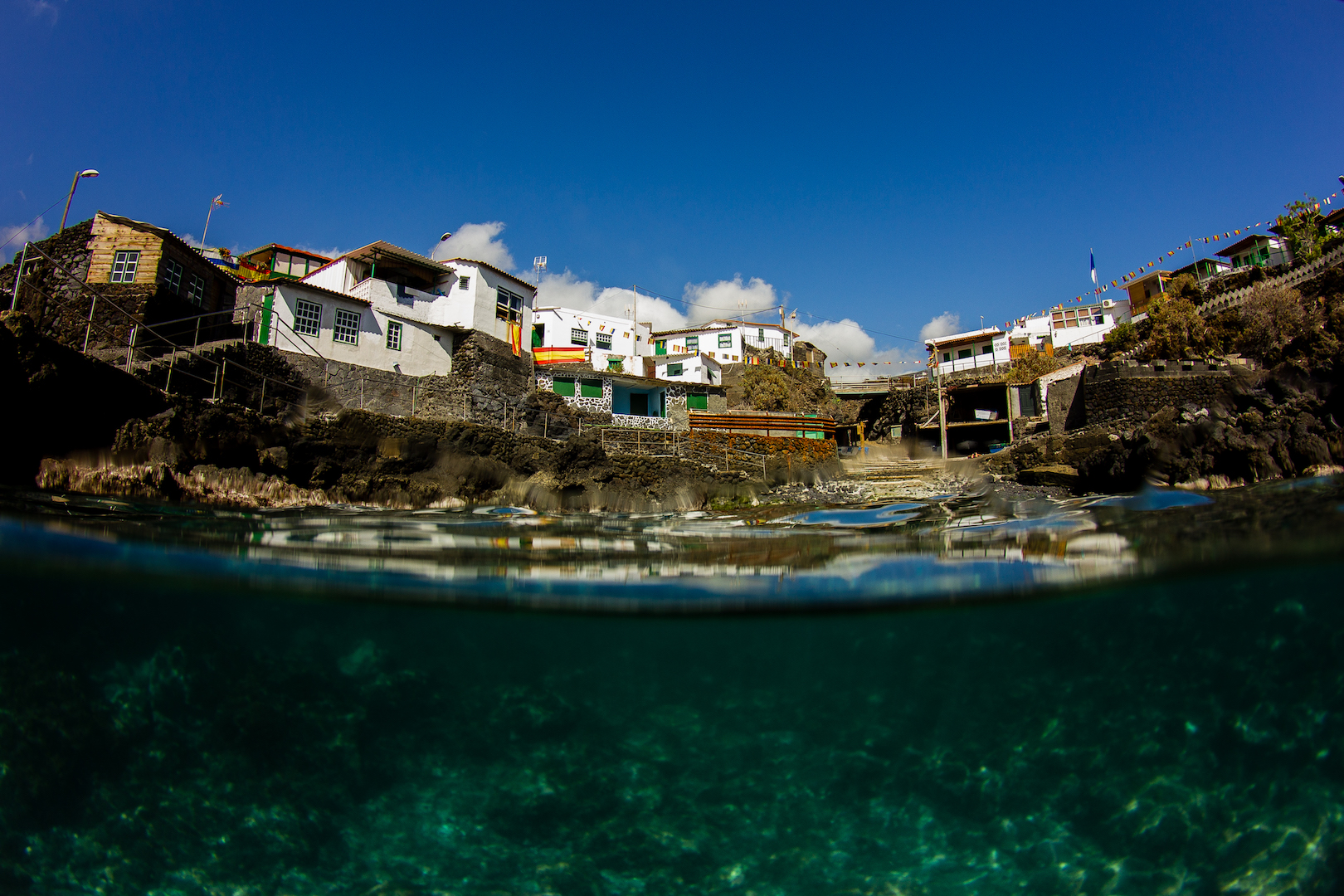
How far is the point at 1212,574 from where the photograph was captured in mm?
11641

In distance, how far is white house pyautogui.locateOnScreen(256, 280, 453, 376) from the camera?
22750 millimetres

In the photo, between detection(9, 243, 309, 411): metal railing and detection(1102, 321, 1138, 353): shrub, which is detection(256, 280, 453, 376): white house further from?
detection(1102, 321, 1138, 353): shrub

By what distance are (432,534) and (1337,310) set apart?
33.1 m

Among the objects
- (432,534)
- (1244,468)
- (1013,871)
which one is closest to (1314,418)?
(1244,468)

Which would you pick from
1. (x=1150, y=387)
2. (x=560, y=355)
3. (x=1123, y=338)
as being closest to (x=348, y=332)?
(x=560, y=355)

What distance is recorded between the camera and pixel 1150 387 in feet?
84.1

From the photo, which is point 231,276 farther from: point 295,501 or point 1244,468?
point 1244,468

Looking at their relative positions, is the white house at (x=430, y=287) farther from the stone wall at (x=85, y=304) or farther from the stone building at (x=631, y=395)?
the stone wall at (x=85, y=304)

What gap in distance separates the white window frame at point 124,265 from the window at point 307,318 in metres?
5.36

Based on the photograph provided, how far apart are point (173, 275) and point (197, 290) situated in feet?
4.33

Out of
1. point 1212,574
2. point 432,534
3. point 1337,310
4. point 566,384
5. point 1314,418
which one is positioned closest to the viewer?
point 432,534

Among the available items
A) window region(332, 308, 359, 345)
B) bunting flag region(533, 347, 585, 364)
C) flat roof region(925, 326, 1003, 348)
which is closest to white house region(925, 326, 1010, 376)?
flat roof region(925, 326, 1003, 348)

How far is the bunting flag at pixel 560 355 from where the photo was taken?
38062 millimetres

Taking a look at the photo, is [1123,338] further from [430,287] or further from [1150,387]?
[430,287]
